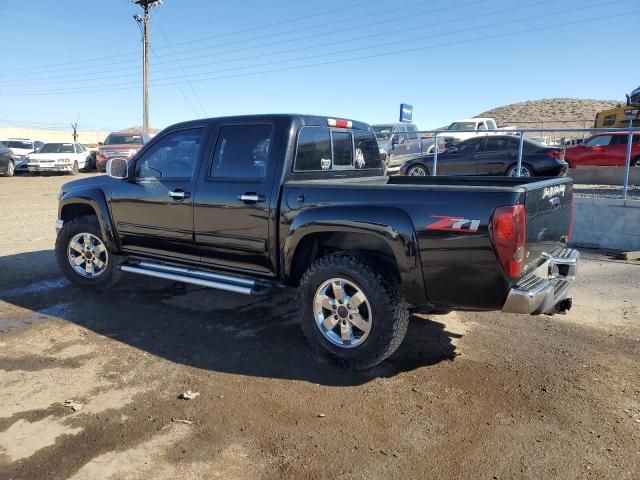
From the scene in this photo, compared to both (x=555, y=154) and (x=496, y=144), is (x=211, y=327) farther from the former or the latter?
(x=496, y=144)

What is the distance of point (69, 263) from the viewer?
583 centimetres

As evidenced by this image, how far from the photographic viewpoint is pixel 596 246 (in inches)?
334

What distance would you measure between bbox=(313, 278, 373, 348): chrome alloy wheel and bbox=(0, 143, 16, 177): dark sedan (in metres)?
22.1

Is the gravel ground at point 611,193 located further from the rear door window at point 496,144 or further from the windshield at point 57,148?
the windshield at point 57,148

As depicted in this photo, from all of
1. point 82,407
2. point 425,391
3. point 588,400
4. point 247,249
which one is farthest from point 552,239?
point 82,407

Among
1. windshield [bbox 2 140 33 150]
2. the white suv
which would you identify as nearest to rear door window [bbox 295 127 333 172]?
the white suv

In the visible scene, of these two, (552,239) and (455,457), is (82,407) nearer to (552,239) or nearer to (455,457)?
(455,457)

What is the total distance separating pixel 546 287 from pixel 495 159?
10.3 m

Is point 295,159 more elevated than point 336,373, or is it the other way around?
point 295,159

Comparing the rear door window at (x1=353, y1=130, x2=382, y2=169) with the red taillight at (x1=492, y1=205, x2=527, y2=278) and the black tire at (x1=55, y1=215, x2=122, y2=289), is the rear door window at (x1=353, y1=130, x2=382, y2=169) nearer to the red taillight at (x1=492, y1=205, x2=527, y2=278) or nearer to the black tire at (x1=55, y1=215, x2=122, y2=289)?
the red taillight at (x1=492, y1=205, x2=527, y2=278)

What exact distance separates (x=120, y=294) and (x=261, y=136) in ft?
8.50

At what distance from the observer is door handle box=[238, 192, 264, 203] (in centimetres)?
421

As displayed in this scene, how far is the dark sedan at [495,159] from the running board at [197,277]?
30.2ft

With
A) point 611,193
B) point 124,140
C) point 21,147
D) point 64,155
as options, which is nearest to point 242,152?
point 611,193
